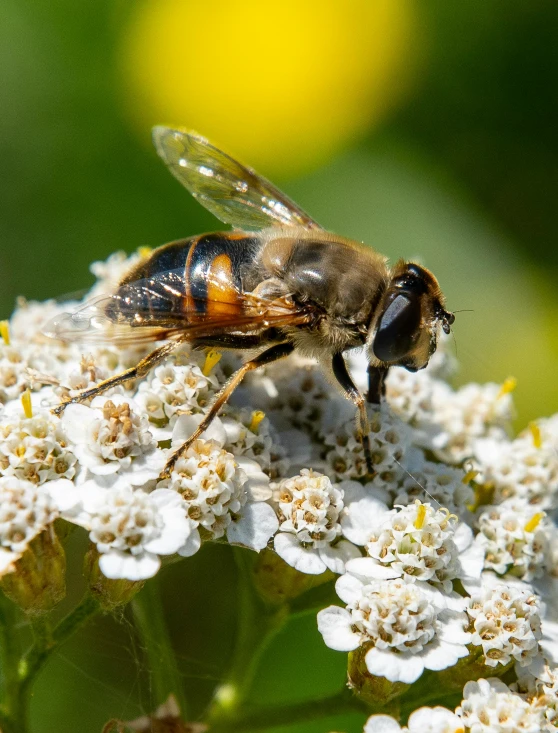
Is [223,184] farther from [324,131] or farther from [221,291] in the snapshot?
[324,131]

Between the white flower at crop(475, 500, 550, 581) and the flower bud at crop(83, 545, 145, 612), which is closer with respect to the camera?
the flower bud at crop(83, 545, 145, 612)

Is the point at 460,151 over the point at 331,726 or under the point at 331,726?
over

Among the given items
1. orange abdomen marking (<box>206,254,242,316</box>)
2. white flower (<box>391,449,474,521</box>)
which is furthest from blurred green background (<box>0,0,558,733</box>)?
orange abdomen marking (<box>206,254,242,316</box>)

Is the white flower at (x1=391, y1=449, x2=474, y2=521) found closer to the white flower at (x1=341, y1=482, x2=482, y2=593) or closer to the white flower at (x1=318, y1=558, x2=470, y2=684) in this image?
the white flower at (x1=341, y1=482, x2=482, y2=593)

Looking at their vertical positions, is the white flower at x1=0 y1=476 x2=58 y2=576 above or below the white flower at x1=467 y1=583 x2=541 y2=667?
above

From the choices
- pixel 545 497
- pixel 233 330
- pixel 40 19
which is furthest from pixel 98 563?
pixel 40 19

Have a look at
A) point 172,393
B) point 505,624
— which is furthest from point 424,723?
point 172,393

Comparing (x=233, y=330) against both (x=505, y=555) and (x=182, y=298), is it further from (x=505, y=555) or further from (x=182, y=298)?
(x=505, y=555)

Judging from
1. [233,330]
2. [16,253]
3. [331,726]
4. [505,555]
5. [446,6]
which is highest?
[446,6]
